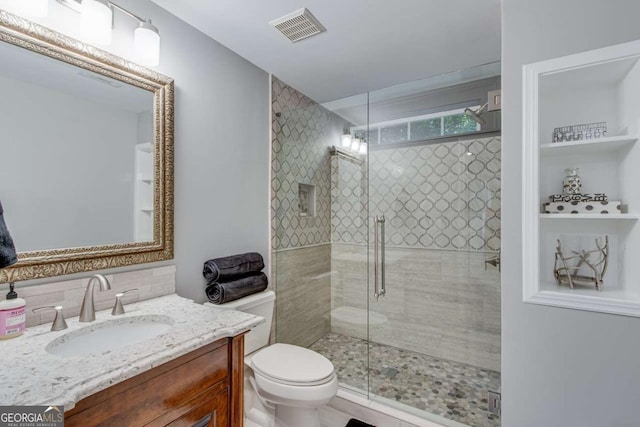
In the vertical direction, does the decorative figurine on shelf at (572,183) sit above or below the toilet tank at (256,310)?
above

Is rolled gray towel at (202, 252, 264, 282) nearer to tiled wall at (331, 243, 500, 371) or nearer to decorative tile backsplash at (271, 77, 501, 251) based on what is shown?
decorative tile backsplash at (271, 77, 501, 251)

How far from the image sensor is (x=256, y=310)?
6.37 ft

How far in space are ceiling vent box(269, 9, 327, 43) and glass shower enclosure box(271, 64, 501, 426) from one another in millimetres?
601

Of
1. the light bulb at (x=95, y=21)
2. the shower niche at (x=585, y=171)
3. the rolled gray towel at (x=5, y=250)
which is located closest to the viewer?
the rolled gray towel at (x=5, y=250)

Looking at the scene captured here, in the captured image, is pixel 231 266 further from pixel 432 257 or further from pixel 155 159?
pixel 432 257

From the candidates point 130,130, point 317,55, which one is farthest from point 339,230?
point 130,130

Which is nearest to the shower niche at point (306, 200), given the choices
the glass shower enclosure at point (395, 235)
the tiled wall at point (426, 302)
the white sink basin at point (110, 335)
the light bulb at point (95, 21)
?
the glass shower enclosure at point (395, 235)

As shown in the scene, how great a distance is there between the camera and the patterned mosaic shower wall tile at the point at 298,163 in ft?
8.07

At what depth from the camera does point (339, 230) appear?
2.83 m

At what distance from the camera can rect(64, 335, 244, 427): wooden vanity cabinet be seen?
0.82 m

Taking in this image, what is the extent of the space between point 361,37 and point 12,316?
2109mm

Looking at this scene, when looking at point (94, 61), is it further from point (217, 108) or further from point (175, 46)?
point (217, 108)

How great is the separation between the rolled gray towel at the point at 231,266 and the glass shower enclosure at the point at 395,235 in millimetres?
390

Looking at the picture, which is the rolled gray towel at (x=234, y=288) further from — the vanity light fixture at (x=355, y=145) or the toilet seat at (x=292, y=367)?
the vanity light fixture at (x=355, y=145)
